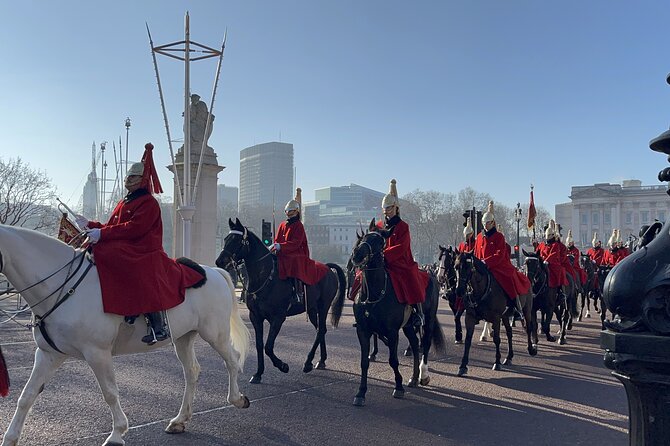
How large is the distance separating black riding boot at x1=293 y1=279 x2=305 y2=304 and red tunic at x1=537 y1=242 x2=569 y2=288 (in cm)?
667

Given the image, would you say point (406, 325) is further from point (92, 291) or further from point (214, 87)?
point (214, 87)

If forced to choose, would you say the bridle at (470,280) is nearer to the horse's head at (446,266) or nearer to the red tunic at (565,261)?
the horse's head at (446,266)

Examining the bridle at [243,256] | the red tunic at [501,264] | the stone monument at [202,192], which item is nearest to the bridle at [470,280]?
the red tunic at [501,264]

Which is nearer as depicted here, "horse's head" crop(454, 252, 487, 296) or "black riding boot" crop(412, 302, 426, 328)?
"black riding boot" crop(412, 302, 426, 328)

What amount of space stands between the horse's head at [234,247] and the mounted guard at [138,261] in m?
2.70

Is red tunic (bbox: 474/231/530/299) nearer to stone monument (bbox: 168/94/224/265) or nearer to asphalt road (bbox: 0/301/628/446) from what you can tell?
asphalt road (bbox: 0/301/628/446)

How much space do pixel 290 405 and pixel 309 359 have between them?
2239 mm

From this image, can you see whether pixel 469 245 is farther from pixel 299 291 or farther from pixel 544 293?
pixel 299 291

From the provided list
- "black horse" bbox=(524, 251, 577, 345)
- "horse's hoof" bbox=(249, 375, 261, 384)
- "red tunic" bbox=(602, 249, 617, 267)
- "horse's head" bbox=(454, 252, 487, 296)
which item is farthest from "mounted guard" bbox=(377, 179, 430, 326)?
"red tunic" bbox=(602, 249, 617, 267)

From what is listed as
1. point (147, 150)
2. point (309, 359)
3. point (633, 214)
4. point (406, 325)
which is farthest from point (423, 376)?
point (633, 214)

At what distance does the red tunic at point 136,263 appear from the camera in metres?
5.33

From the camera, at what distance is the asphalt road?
19.4 ft

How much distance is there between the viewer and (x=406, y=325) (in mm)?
8492

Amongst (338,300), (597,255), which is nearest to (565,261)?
(338,300)
